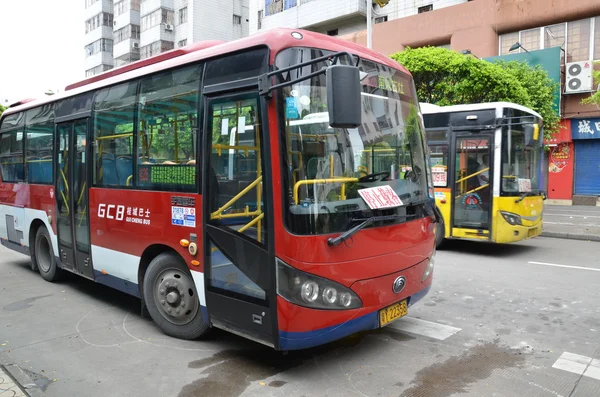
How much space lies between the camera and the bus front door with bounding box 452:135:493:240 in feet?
30.7

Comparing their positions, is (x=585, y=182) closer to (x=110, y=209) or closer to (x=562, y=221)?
(x=562, y=221)

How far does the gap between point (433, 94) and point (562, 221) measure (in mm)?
5978

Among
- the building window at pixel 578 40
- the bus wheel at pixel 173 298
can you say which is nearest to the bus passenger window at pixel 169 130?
the bus wheel at pixel 173 298

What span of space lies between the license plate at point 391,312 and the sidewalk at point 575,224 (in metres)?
9.83

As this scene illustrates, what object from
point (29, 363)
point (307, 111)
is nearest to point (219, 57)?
point (307, 111)

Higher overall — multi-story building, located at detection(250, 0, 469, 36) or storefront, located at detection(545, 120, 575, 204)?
multi-story building, located at detection(250, 0, 469, 36)

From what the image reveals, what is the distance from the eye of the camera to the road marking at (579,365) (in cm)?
412

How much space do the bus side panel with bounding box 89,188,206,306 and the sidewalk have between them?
11130mm

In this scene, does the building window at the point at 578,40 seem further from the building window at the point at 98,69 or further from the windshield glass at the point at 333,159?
the building window at the point at 98,69

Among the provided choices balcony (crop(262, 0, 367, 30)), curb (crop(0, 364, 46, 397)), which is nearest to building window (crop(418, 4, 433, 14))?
balcony (crop(262, 0, 367, 30))

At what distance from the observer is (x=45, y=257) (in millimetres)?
7613

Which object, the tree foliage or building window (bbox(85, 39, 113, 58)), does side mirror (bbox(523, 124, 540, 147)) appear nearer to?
the tree foliage

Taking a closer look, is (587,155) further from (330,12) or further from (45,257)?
(45,257)

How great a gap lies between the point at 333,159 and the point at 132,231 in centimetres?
268
